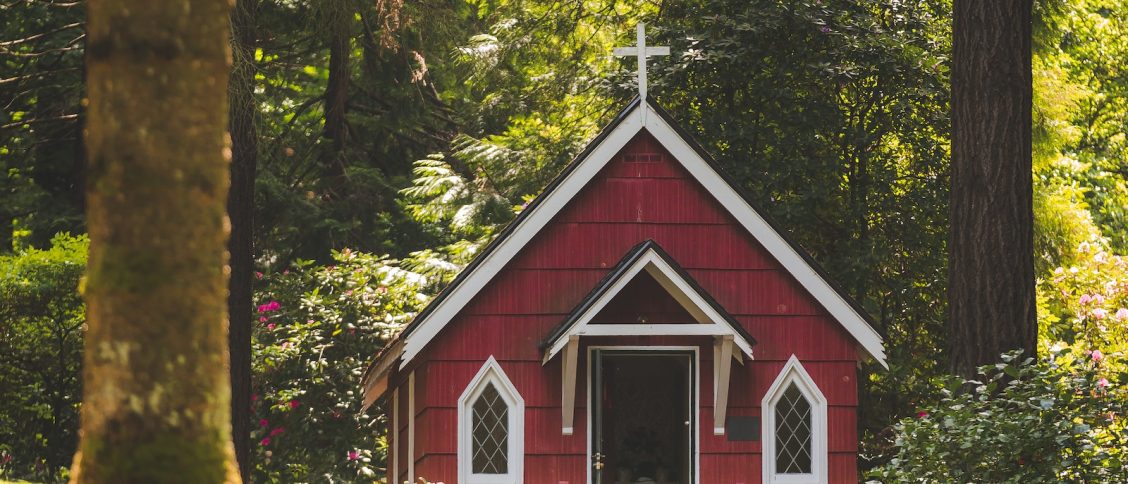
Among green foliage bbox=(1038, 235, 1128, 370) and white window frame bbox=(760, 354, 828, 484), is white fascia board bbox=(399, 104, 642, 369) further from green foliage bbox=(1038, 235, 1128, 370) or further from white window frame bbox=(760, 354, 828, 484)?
green foliage bbox=(1038, 235, 1128, 370)

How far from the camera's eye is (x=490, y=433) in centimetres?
1398

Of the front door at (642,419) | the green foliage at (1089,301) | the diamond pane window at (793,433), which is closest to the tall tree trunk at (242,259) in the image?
the front door at (642,419)

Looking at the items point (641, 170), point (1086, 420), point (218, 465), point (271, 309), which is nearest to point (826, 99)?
point (641, 170)

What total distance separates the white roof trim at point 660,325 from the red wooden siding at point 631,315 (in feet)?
1.73

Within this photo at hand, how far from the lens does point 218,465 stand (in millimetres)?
6066

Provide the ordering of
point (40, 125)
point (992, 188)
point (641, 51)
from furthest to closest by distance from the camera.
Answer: point (40, 125), point (641, 51), point (992, 188)

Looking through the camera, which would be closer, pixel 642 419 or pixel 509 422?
pixel 509 422

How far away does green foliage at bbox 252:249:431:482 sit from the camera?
20.4 m

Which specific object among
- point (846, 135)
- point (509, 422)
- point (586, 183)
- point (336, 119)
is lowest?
point (509, 422)

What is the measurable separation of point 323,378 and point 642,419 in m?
5.00

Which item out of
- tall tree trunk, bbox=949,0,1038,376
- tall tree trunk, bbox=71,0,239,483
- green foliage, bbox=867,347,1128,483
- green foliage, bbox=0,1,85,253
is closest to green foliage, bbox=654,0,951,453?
tall tree trunk, bbox=949,0,1038,376

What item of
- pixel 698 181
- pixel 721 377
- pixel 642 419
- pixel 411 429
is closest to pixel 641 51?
pixel 698 181

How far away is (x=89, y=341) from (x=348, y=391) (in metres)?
14.8

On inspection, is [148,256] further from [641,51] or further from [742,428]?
[742,428]
